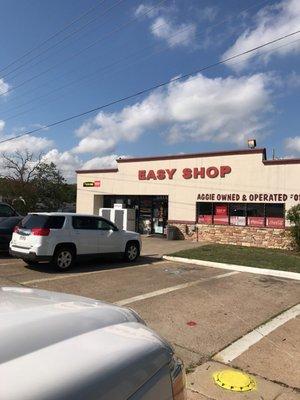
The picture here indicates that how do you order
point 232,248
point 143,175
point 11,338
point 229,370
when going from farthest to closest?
point 143,175 < point 232,248 < point 229,370 < point 11,338

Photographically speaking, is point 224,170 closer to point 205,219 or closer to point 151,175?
point 205,219

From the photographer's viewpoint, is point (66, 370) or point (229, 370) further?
point (229, 370)

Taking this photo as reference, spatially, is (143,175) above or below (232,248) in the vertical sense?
above

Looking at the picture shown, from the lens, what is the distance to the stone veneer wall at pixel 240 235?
21.9m

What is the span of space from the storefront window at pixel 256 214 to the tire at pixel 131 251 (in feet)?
28.9

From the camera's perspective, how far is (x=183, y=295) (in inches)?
397

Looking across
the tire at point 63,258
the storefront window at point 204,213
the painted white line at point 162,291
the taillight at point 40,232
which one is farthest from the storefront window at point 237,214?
the taillight at point 40,232

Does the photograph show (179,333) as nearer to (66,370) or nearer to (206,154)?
(66,370)

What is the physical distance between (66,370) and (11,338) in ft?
1.02

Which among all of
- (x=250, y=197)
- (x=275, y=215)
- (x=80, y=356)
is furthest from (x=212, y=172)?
(x=80, y=356)

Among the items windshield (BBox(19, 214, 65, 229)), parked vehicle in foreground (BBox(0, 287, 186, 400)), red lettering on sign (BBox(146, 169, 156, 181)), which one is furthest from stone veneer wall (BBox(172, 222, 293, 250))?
parked vehicle in foreground (BBox(0, 287, 186, 400))

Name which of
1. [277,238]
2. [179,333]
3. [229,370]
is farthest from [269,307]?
[277,238]

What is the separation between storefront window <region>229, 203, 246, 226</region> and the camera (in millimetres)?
23234

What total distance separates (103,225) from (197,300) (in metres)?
5.87
